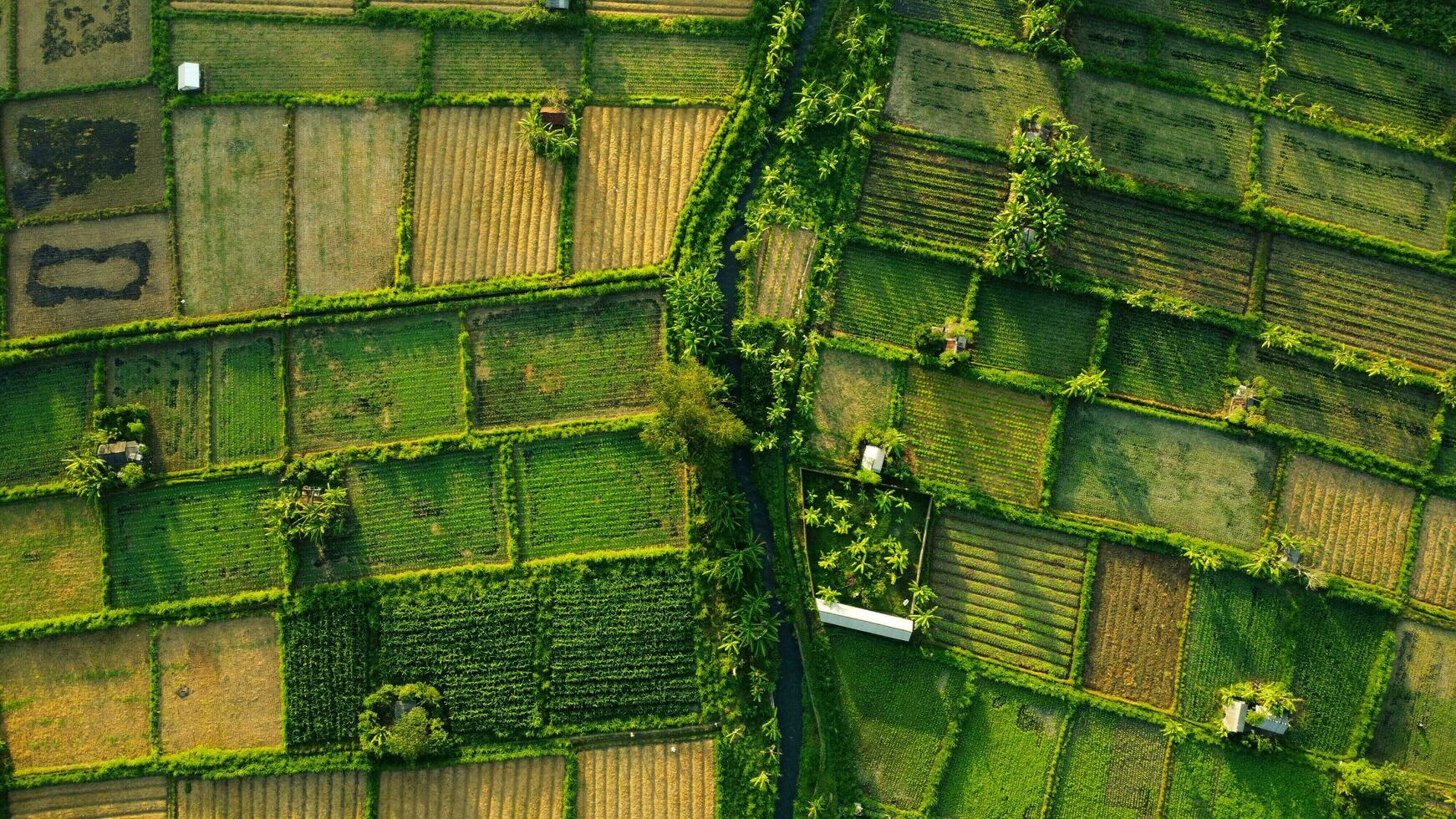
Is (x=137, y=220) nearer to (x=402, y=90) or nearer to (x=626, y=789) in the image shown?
(x=402, y=90)

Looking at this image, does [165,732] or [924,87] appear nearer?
[165,732]

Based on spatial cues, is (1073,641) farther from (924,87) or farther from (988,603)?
(924,87)

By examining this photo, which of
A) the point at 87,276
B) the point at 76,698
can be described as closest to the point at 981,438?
the point at 87,276

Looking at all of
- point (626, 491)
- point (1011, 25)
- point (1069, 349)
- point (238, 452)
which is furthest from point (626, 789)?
point (1011, 25)

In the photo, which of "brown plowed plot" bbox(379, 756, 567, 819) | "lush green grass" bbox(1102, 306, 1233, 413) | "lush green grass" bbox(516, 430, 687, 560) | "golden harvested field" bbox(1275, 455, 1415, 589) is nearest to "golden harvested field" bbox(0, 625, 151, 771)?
"brown plowed plot" bbox(379, 756, 567, 819)

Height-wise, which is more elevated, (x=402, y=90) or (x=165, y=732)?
(x=402, y=90)

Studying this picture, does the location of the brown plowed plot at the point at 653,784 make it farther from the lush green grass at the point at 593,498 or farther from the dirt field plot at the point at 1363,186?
the dirt field plot at the point at 1363,186

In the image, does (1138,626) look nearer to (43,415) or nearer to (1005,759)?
(1005,759)

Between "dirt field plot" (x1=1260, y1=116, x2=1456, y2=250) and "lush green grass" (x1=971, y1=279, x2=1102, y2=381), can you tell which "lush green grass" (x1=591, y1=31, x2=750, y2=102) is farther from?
"dirt field plot" (x1=1260, y1=116, x2=1456, y2=250)

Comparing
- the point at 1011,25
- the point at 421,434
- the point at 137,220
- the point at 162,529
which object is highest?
the point at 1011,25
